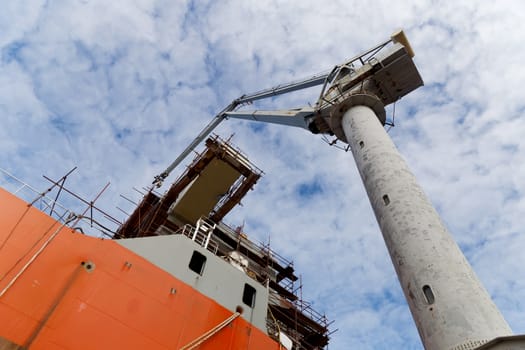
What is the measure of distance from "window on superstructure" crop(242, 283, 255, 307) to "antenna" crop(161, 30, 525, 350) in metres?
5.03

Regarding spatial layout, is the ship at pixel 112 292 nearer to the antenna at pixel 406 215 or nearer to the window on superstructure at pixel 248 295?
the window on superstructure at pixel 248 295

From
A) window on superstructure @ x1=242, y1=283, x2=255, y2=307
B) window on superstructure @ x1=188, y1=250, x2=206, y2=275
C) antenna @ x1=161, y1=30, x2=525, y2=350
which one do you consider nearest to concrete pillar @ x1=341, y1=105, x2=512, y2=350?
antenna @ x1=161, y1=30, x2=525, y2=350

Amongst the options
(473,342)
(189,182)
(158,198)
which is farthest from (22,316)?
(158,198)

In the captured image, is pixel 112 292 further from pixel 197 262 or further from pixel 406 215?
pixel 406 215

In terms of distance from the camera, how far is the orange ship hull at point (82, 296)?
7.12 metres

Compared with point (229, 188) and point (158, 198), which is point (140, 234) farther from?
point (229, 188)

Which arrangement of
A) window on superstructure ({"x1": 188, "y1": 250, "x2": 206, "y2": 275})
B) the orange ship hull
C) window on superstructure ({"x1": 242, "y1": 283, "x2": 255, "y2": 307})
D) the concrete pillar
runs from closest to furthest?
the orange ship hull → the concrete pillar → window on superstructure ({"x1": 188, "y1": 250, "x2": 206, "y2": 275}) → window on superstructure ({"x1": 242, "y1": 283, "x2": 255, "y2": 307})

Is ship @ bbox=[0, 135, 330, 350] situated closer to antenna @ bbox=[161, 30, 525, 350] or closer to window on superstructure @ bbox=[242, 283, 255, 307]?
window on superstructure @ bbox=[242, 283, 255, 307]

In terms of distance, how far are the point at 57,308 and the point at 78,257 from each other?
129 centimetres

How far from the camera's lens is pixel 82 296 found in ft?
26.0

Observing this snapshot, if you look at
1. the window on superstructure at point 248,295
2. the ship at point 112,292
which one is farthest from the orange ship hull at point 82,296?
the window on superstructure at point 248,295

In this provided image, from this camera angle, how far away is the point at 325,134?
19109 millimetres

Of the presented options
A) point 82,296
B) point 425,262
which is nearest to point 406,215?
point 425,262

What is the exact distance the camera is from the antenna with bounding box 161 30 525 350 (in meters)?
7.38
